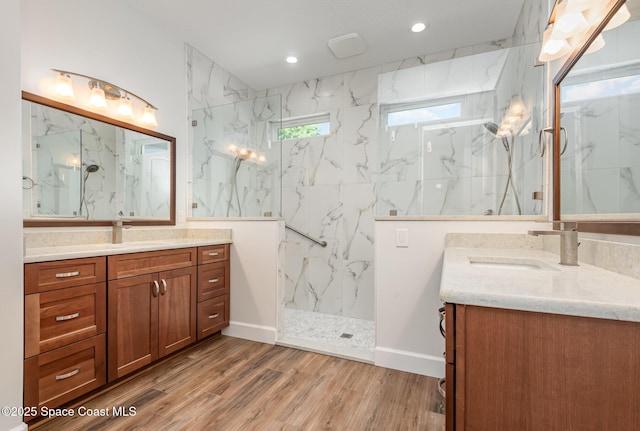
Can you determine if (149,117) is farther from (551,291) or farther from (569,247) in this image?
(569,247)

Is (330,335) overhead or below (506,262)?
below

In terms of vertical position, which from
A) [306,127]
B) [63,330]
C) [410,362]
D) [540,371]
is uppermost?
[306,127]

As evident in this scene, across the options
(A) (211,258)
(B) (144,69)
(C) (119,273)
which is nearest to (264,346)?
(A) (211,258)

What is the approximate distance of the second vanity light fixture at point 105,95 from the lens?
→ 1907 mm

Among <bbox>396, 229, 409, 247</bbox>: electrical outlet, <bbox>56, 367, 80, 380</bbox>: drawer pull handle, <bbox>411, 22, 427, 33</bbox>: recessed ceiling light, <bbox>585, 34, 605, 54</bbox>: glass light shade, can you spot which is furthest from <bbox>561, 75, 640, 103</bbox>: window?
<bbox>56, 367, 80, 380</bbox>: drawer pull handle

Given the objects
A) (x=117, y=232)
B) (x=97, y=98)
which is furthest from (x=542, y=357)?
(x=97, y=98)

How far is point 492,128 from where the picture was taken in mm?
2213

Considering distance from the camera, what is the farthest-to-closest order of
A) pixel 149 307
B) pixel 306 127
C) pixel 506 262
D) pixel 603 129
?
pixel 306 127
pixel 149 307
pixel 506 262
pixel 603 129

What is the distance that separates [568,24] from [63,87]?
2.91 m

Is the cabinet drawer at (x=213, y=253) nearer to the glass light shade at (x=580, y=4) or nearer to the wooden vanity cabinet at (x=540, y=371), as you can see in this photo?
the wooden vanity cabinet at (x=540, y=371)

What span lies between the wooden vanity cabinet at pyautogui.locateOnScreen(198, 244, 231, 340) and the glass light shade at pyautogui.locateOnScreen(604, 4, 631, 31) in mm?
2633

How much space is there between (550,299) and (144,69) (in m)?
3.09

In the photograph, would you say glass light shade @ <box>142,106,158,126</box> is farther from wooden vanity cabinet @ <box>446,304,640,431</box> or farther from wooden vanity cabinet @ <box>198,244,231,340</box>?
wooden vanity cabinet @ <box>446,304,640,431</box>

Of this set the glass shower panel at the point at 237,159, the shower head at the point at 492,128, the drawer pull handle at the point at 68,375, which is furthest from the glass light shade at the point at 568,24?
the drawer pull handle at the point at 68,375
